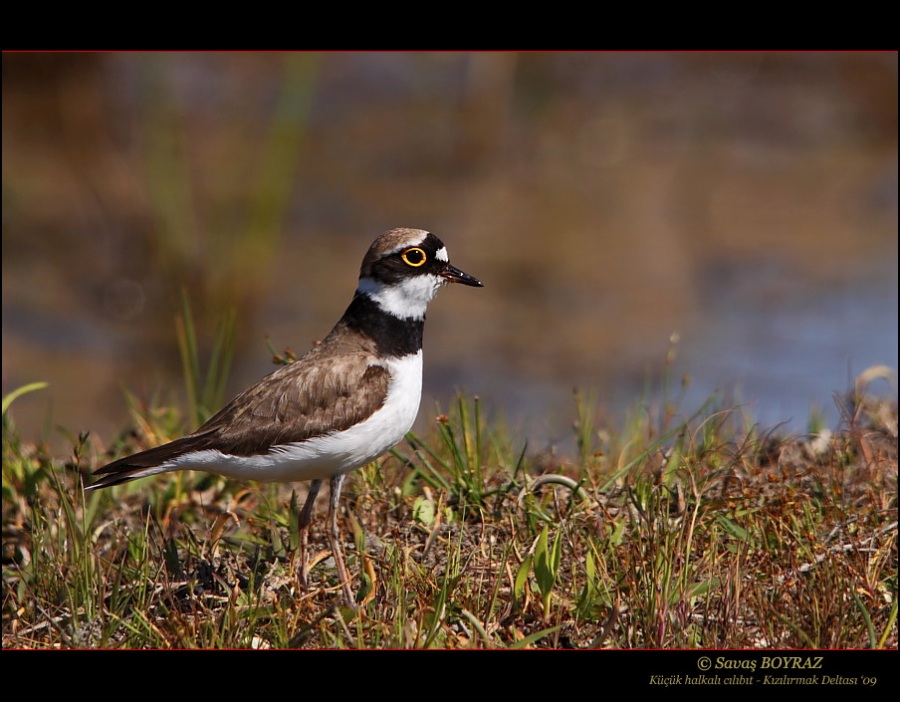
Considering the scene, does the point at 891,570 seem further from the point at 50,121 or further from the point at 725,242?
the point at 50,121

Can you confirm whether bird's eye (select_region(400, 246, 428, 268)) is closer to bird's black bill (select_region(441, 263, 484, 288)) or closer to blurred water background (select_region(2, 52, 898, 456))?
bird's black bill (select_region(441, 263, 484, 288))

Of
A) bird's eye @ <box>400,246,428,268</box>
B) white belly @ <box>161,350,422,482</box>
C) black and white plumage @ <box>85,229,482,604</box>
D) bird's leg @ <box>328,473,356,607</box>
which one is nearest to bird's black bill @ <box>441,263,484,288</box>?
black and white plumage @ <box>85,229,482,604</box>

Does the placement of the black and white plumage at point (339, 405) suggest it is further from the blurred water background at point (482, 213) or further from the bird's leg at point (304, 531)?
the blurred water background at point (482, 213)

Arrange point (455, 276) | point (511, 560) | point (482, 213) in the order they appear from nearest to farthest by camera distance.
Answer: point (511, 560) < point (455, 276) < point (482, 213)

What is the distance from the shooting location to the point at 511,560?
4.58 metres

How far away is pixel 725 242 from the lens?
12.2 meters

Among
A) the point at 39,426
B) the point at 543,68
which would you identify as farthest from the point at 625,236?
the point at 39,426

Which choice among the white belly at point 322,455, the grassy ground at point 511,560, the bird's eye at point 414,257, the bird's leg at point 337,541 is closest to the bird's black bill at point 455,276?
the bird's eye at point 414,257

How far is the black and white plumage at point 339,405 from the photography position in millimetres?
4625

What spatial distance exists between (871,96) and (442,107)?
5447 mm

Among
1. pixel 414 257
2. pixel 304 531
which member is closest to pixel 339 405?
pixel 304 531

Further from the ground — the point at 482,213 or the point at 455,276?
the point at 482,213

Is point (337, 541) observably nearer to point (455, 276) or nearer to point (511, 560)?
point (511, 560)

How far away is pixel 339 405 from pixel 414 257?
2.50ft
